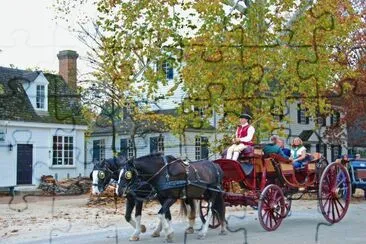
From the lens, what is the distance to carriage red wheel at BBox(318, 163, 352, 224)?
1459cm

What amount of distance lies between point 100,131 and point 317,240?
26632 mm

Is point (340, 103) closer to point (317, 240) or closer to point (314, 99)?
point (314, 99)

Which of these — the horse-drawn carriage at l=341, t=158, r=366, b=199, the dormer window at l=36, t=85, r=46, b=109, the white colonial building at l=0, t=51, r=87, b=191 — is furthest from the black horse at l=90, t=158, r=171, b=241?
the dormer window at l=36, t=85, r=46, b=109

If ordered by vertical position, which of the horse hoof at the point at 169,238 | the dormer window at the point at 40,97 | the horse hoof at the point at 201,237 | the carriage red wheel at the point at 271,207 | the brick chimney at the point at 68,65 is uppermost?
the brick chimney at the point at 68,65

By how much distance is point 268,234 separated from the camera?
12.9 meters

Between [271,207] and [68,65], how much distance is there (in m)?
22.6

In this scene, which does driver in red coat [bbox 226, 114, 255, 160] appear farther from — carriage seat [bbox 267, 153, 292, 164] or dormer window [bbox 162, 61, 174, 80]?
dormer window [bbox 162, 61, 174, 80]

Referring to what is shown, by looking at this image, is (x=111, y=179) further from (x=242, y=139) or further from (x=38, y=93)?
(x=38, y=93)

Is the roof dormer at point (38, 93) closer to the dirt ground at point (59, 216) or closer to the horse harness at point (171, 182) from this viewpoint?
the dirt ground at point (59, 216)

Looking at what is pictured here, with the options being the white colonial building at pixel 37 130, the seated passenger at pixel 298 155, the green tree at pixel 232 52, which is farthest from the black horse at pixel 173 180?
the white colonial building at pixel 37 130

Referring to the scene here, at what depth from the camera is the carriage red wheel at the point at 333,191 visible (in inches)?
574

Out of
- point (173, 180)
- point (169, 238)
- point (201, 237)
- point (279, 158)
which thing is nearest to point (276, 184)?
point (279, 158)

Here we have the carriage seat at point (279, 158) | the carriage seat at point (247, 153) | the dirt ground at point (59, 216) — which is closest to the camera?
the carriage seat at point (247, 153)

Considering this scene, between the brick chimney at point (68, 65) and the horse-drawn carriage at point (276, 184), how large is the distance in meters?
20.4
